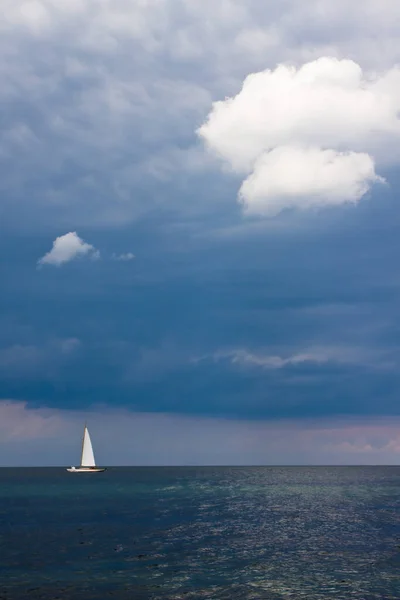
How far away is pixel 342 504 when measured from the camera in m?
112

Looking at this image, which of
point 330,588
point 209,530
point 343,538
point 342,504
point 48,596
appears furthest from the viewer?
point 342,504

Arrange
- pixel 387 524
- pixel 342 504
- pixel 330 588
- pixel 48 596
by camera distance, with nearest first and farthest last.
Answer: pixel 48 596, pixel 330 588, pixel 387 524, pixel 342 504

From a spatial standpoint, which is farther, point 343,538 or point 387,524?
point 387,524

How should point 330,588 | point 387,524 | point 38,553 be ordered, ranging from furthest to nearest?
point 387,524, point 38,553, point 330,588

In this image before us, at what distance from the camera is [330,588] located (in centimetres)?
4088

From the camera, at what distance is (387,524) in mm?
78250

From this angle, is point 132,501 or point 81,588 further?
point 132,501

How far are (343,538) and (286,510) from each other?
35.9 meters

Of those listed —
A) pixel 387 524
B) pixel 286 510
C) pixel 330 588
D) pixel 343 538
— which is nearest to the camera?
pixel 330 588

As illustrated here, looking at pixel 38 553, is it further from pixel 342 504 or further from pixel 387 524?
pixel 342 504

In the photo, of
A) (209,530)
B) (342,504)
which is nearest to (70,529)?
(209,530)

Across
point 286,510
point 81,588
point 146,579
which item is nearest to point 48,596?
point 81,588

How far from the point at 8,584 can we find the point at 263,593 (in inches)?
680

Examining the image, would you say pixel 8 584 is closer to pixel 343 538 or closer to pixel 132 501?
pixel 343 538
